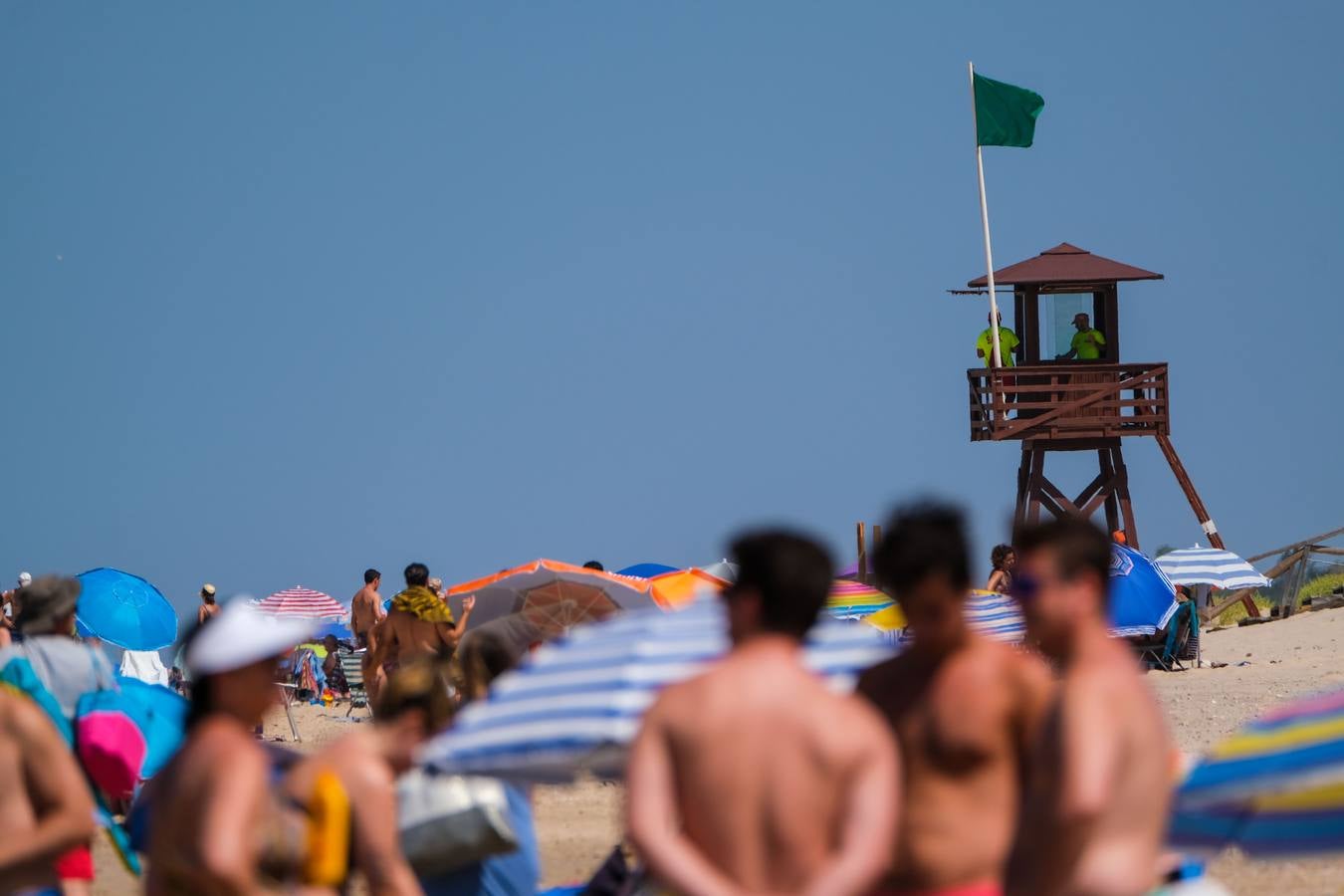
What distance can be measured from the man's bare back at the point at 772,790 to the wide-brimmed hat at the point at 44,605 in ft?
12.5

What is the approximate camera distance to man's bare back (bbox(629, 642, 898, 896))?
3.40m

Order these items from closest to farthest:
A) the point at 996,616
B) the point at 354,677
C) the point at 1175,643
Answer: the point at 996,616 < the point at 1175,643 < the point at 354,677

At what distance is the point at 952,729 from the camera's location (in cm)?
383

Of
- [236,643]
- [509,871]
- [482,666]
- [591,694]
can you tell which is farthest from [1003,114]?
[236,643]

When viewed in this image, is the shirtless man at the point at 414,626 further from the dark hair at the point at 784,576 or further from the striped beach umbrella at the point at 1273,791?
the dark hair at the point at 784,576

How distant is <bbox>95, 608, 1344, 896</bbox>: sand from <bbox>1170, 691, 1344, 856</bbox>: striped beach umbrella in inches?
162

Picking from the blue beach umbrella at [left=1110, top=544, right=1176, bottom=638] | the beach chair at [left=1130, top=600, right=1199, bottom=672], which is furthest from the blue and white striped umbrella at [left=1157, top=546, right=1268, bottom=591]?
the blue beach umbrella at [left=1110, top=544, right=1176, bottom=638]

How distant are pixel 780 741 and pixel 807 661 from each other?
4.15 feet

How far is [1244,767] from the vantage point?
462 cm

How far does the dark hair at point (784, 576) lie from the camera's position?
351 cm

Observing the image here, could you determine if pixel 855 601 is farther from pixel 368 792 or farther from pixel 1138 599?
pixel 368 792

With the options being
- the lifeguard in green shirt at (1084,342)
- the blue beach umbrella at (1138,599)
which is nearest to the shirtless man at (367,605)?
the blue beach umbrella at (1138,599)

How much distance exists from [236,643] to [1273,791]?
254 centimetres

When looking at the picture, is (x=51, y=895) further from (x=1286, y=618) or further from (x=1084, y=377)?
(x=1286, y=618)
